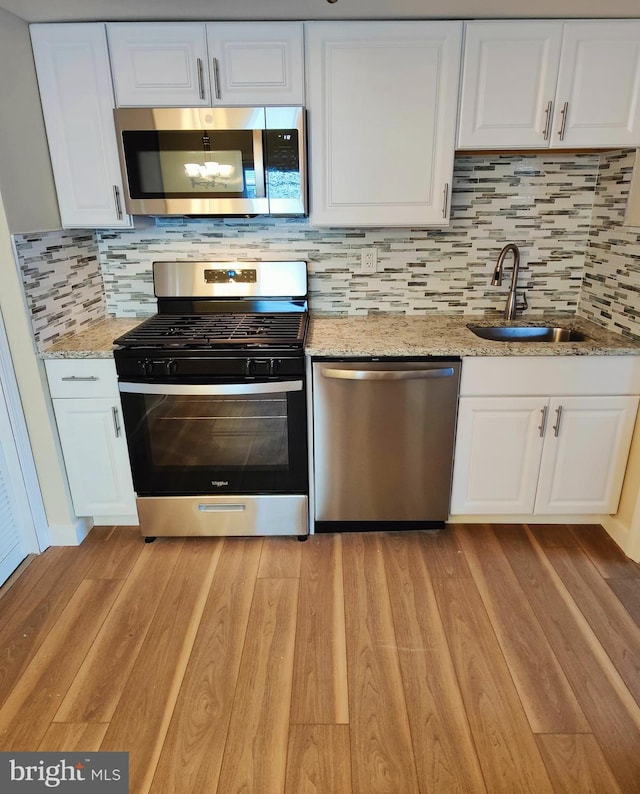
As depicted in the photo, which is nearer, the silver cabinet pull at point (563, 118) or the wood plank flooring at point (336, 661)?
the wood plank flooring at point (336, 661)

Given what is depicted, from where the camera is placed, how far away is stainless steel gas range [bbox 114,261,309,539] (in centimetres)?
203

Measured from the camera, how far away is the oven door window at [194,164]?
2.02 metres

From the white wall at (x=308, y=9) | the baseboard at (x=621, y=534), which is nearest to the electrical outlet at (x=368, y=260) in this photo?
the white wall at (x=308, y=9)

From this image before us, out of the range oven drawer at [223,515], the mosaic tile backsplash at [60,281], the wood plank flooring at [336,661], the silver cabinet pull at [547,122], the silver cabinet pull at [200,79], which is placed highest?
the silver cabinet pull at [200,79]

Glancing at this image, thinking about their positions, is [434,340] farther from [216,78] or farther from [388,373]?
[216,78]

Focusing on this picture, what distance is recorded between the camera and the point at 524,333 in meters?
2.46

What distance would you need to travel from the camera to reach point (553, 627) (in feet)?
6.06

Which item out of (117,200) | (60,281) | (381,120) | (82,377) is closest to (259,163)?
(381,120)

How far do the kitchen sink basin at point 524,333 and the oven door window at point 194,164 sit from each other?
47.3 inches

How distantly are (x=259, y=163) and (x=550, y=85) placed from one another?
1.18 metres

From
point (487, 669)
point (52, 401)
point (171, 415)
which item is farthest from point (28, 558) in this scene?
point (487, 669)

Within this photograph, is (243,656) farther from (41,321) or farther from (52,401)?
(41,321)

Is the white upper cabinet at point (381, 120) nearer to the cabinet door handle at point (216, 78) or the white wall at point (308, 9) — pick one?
the white wall at point (308, 9)

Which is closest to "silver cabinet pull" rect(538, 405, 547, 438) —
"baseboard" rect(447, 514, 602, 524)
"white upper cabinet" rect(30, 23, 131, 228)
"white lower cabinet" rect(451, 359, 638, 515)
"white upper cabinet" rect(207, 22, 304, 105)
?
"white lower cabinet" rect(451, 359, 638, 515)
